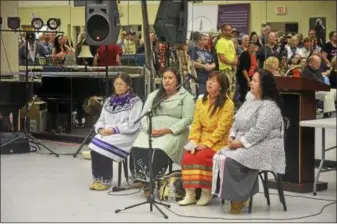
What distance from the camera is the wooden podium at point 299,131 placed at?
19.0 feet

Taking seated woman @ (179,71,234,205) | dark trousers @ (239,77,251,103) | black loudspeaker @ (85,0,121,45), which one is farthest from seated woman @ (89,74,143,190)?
dark trousers @ (239,77,251,103)

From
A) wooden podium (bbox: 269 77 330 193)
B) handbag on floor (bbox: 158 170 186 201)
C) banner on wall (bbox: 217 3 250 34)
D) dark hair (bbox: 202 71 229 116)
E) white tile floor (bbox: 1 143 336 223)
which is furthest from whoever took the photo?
banner on wall (bbox: 217 3 250 34)

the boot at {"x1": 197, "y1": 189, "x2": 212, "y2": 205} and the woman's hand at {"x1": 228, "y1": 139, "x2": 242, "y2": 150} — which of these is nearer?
the woman's hand at {"x1": 228, "y1": 139, "x2": 242, "y2": 150}

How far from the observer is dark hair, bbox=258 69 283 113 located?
5.17 m

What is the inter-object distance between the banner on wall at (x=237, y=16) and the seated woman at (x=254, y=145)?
6.34 meters

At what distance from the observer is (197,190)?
5.52 m

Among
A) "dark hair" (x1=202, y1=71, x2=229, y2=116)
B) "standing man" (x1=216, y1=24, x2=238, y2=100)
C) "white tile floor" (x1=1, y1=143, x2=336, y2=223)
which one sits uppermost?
"standing man" (x1=216, y1=24, x2=238, y2=100)

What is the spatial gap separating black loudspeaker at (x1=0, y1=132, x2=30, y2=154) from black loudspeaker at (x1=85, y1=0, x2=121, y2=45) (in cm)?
150

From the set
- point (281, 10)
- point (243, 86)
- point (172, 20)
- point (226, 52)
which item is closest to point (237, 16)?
point (281, 10)

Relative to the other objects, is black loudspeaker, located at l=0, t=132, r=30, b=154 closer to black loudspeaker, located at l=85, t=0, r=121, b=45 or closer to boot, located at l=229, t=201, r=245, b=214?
black loudspeaker, located at l=85, t=0, r=121, b=45

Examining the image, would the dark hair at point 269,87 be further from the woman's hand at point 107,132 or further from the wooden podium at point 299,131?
the woman's hand at point 107,132

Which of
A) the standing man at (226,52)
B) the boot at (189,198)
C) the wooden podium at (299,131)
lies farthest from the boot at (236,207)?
the standing man at (226,52)

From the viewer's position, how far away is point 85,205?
215 inches

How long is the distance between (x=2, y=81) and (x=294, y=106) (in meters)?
3.51
